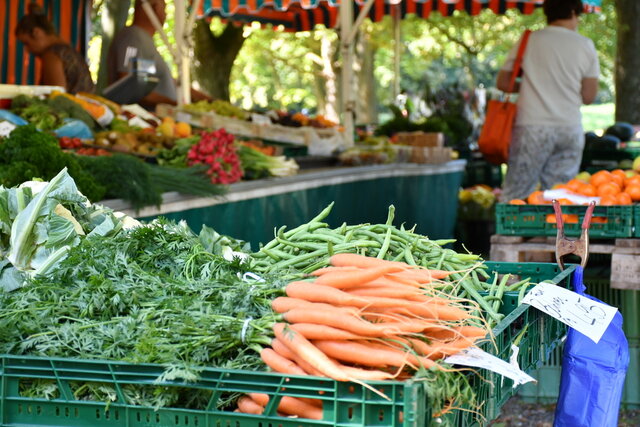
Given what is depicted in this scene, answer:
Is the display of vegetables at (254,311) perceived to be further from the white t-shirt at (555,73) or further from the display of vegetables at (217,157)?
the white t-shirt at (555,73)

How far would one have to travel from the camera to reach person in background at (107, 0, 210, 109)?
9523 mm

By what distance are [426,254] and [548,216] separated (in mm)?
2172

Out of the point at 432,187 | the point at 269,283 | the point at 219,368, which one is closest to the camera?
Answer: the point at 219,368

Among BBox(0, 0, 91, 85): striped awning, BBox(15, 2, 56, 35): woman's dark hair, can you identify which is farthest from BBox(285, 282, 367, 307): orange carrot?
BBox(0, 0, 91, 85): striped awning

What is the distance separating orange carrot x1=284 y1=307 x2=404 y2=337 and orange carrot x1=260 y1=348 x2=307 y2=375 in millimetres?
119

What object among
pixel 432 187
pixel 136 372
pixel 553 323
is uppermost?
pixel 136 372

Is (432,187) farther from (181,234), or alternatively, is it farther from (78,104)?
(181,234)

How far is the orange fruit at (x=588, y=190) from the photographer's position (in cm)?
510

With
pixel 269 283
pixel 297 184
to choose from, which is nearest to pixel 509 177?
pixel 297 184

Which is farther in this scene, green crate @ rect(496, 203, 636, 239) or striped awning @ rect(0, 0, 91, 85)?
striped awning @ rect(0, 0, 91, 85)

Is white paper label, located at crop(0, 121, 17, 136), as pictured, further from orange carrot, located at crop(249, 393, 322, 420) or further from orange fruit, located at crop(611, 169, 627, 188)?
orange carrot, located at crop(249, 393, 322, 420)

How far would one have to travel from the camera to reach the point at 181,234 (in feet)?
9.85

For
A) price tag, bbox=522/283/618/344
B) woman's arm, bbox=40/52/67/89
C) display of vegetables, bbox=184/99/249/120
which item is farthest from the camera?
display of vegetables, bbox=184/99/249/120

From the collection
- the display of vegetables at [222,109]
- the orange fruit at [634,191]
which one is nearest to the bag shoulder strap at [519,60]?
the orange fruit at [634,191]
